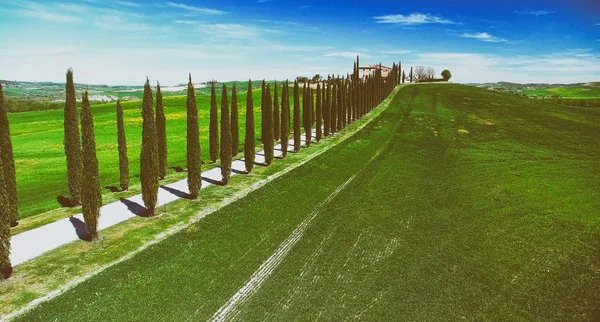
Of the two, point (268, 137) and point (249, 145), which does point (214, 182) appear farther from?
point (268, 137)

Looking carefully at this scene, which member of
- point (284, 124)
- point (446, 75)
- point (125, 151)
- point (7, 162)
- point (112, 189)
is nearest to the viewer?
point (7, 162)

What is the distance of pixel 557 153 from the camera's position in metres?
37.5

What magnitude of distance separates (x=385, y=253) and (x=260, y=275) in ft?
17.8

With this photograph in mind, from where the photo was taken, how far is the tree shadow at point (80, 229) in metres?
16.0

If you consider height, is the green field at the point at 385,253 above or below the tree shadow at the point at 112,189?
below

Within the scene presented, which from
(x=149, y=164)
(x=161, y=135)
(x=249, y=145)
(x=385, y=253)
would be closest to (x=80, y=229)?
(x=149, y=164)

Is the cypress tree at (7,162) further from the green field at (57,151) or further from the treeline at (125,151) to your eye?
the green field at (57,151)

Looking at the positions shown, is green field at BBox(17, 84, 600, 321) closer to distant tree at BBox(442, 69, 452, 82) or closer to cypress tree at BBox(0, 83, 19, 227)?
cypress tree at BBox(0, 83, 19, 227)

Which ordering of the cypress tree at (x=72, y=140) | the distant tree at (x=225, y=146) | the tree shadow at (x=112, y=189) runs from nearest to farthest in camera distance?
1. the cypress tree at (x=72, y=140)
2. the tree shadow at (x=112, y=189)
3. the distant tree at (x=225, y=146)

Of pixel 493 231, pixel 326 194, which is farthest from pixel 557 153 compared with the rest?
pixel 326 194

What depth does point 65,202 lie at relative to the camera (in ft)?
71.3

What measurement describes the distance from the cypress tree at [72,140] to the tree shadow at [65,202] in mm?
161

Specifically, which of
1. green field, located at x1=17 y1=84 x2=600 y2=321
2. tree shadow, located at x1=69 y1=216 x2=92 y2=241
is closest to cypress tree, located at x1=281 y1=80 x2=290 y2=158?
green field, located at x1=17 y1=84 x2=600 y2=321

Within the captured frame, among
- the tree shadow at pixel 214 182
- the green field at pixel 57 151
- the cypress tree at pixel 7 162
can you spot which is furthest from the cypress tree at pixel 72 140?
the tree shadow at pixel 214 182
